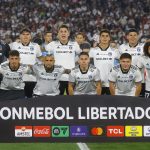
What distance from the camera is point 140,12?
103 feet

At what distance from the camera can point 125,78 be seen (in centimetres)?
939

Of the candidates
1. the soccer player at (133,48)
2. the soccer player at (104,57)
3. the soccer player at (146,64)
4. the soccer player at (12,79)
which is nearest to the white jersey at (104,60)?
the soccer player at (104,57)

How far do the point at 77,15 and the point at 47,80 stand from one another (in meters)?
22.2

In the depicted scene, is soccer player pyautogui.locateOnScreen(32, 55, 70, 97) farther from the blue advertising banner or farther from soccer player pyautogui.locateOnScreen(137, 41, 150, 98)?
the blue advertising banner

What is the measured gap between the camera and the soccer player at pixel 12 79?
31.3ft

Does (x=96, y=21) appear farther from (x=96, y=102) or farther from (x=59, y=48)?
(x=96, y=102)

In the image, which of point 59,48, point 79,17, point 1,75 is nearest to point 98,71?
point 59,48

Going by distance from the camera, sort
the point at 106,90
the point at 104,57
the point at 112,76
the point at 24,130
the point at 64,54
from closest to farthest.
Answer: the point at 24,130 → the point at 112,76 → the point at 104,57 → the point at 106,90 → the point at 64,54

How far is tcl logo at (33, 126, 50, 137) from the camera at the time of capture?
24.9ft

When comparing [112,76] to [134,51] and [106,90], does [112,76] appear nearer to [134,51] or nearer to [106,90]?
[106,90]

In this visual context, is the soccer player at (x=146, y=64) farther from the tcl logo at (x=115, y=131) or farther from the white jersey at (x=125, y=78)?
the tcl logo at (x=115, y=131)

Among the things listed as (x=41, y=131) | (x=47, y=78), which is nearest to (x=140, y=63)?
(x=47, y=78)

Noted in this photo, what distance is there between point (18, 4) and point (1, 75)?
2261cm

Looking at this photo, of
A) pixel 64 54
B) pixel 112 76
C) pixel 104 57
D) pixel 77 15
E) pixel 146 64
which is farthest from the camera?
pixel 77 15
